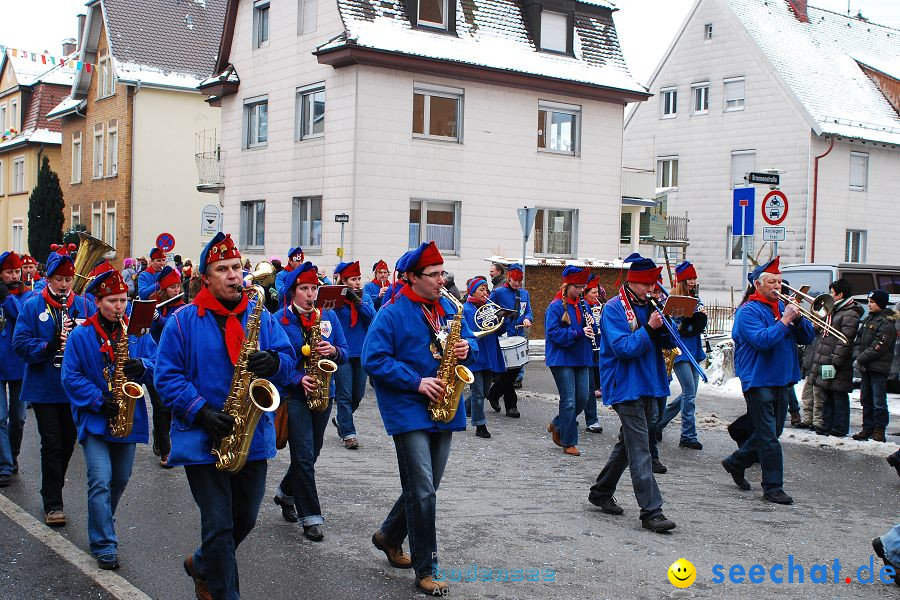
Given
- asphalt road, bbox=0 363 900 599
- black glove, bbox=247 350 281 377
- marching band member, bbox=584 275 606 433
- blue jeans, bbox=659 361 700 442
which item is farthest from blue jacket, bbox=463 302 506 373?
black glove, bbox=247 350 281 377

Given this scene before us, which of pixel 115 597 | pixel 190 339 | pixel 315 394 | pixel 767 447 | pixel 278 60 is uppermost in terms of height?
pixel 278 60

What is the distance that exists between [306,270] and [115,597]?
290cm

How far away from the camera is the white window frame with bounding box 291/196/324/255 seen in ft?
84.9

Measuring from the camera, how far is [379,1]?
24.8 m

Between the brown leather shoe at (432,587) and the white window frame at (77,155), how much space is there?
39636mm

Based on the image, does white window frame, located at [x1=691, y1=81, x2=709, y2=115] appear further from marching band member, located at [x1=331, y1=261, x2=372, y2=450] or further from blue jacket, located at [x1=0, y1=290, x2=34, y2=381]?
blue jacket, located at [x1=0, y1=290, x2=34, y2=381]

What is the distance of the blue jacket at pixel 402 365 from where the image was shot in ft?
19.1

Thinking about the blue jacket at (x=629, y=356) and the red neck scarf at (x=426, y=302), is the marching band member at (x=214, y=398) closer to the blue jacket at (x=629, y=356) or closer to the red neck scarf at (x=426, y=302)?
the red neck scarf at (x=426, y=302)

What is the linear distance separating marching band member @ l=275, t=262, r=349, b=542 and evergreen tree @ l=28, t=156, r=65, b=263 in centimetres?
3793

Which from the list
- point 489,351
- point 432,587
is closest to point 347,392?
point 489,351

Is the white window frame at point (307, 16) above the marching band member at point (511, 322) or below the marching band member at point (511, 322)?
above

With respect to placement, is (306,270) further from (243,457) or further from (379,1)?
(379,1)

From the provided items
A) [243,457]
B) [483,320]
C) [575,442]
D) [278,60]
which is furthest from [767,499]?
[278,60]

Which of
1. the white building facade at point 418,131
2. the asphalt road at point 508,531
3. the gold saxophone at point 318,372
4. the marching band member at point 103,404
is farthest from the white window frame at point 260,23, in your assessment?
the marching band member at point 103,404
